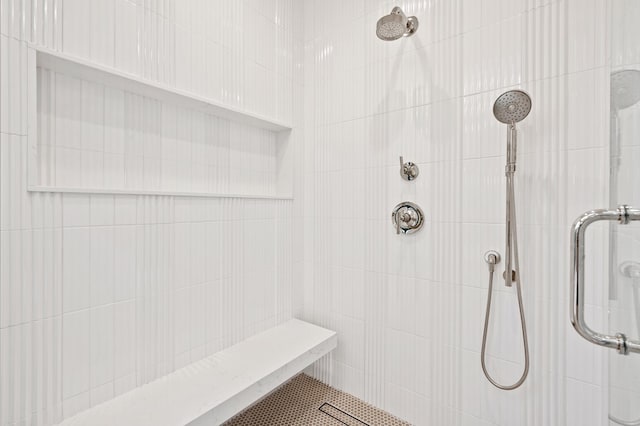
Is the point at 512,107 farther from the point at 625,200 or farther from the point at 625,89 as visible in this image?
the point at 625,200

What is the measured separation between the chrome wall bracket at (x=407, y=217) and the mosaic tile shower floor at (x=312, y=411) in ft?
3.40

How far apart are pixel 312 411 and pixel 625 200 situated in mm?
1684

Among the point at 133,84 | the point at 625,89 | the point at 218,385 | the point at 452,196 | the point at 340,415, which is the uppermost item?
the point at 133,84

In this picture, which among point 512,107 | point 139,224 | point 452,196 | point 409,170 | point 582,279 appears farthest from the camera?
point 409,170

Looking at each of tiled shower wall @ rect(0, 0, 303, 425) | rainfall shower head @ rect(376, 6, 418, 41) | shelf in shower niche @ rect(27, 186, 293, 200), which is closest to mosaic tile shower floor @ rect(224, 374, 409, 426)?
tiled shower wall @ rect(0, 0, 303, 425)

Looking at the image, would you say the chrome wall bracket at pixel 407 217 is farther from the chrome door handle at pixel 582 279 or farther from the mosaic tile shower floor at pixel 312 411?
the mosaic tile shower floor at pixel 312 411

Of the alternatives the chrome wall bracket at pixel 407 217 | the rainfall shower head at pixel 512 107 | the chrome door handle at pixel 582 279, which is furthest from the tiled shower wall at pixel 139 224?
the chrome door handle at pixel 582 279

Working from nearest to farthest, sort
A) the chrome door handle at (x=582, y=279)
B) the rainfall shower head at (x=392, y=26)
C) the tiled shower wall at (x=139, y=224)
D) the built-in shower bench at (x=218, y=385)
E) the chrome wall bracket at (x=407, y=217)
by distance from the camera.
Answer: the chrome door handle at (x=582, y=279) < the tiled shower wall at (x=139, y=224) < the built-in shower bench at (x=218, y=385) < the rainfall shower head at (x=392, y=26) < the chrome wall bracket at (x=407, y=217)

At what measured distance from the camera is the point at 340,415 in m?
1.65

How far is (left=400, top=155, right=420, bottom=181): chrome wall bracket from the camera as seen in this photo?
156 centimetres

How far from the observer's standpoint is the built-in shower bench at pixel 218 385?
3.70 feet

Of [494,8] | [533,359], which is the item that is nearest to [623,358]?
[533,359]

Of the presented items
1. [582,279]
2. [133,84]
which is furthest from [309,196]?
[582,279]

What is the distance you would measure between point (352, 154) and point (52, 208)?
143cm
